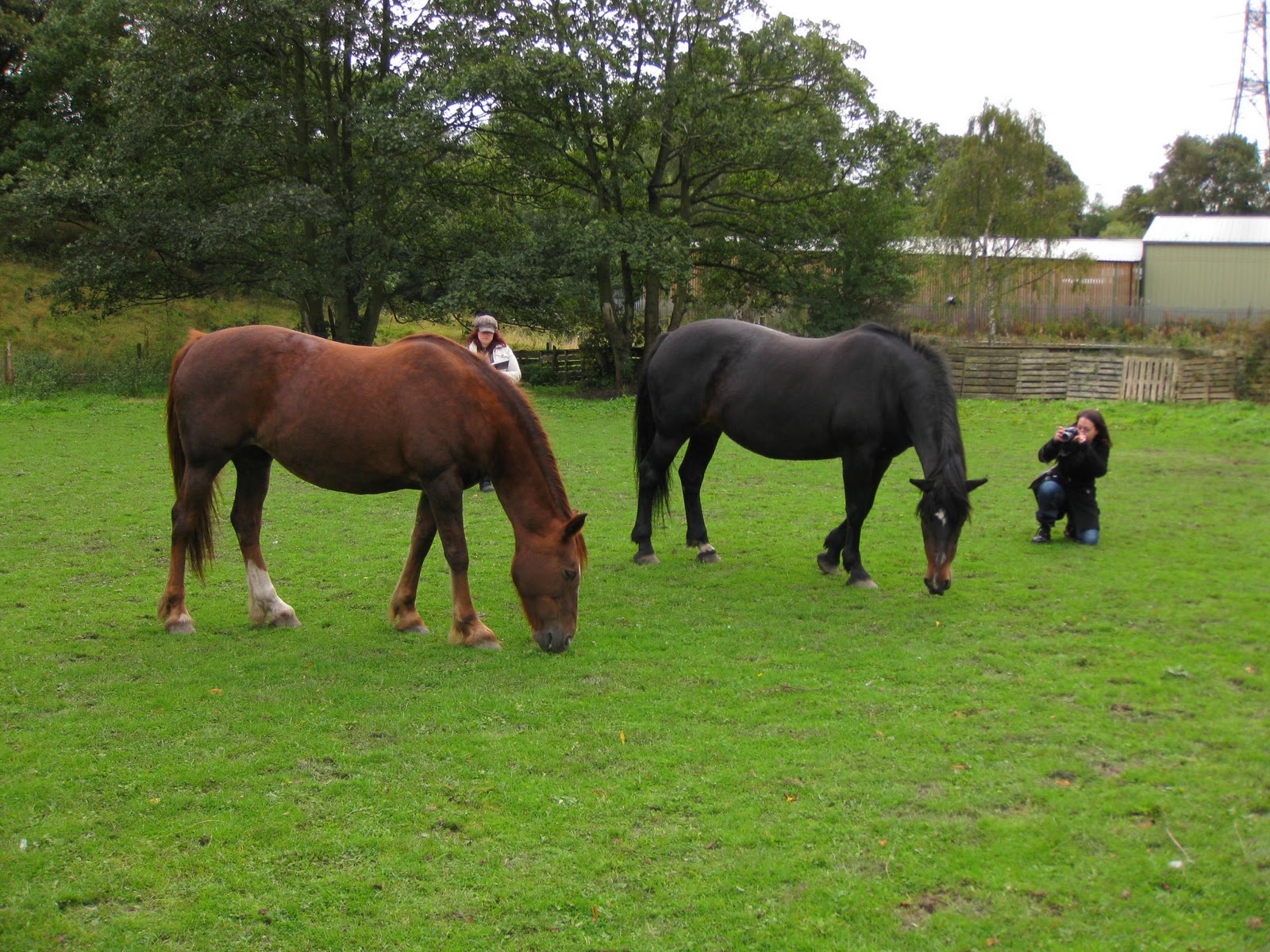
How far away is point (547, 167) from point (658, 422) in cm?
1843

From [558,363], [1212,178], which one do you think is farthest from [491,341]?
[1212,178]

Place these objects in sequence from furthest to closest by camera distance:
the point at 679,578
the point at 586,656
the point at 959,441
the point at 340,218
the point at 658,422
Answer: the point at 340,218, the point at 658,422, the point at 679,578, the point at 959,441, the point at 586,656

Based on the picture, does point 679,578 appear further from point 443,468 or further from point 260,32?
point 260,32

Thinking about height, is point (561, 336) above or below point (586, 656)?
above

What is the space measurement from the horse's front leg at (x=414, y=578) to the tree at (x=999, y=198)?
25.6m

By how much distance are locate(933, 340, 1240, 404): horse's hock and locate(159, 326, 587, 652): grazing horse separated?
17.0 m

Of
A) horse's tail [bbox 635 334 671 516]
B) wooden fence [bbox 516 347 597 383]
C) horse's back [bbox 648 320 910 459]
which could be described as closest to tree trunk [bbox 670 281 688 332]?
wooden fence [bbox 516 347 597 383]

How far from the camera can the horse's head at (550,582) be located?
6164mm

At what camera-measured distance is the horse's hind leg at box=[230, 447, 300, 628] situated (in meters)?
6.79

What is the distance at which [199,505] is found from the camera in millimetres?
6668

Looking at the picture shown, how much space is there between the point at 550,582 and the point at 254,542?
2210 millimetres

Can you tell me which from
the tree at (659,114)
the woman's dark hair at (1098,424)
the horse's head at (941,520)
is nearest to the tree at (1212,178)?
the tree at (659,114)

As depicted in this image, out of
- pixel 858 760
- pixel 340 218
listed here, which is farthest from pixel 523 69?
pixel 858 760

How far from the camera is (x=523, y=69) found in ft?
72.5
